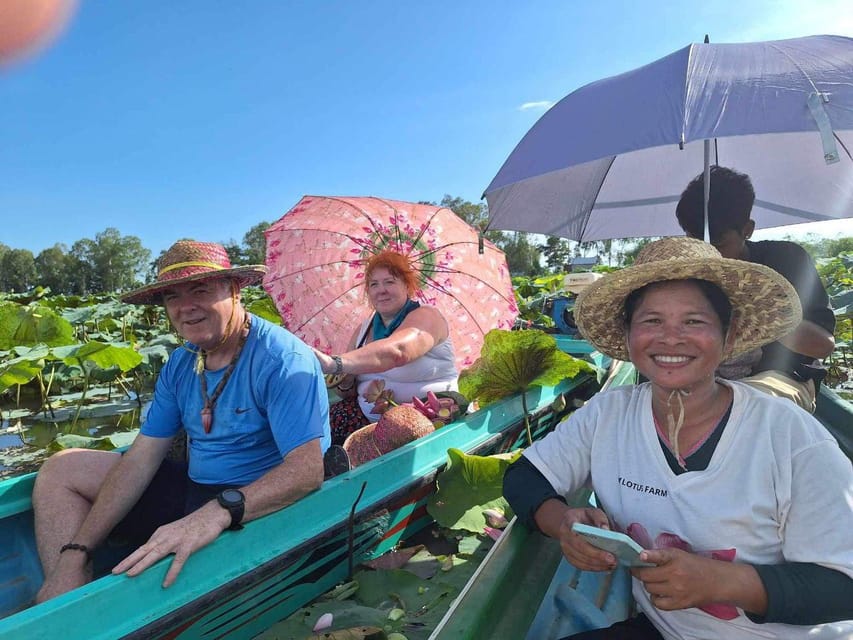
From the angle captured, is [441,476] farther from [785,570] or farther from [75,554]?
[785,570]

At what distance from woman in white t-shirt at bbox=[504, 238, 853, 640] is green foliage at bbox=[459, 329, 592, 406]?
152 cm

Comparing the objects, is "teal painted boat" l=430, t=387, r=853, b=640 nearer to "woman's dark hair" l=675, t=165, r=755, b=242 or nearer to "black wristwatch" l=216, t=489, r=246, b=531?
"black wristwatch" l=216, t=489, r=246, b=531

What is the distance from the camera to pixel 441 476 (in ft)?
8.77

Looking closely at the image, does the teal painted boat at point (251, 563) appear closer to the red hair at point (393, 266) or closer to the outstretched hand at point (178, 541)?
the outstretched hand at point (178, 541)

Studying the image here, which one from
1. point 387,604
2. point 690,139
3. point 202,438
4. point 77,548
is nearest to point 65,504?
point 77,548

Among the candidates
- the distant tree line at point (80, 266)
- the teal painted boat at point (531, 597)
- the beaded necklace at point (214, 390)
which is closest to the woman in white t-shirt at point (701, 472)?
the teal painted boat at point (531, 597)

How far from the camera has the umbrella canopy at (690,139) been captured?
65.6 inches

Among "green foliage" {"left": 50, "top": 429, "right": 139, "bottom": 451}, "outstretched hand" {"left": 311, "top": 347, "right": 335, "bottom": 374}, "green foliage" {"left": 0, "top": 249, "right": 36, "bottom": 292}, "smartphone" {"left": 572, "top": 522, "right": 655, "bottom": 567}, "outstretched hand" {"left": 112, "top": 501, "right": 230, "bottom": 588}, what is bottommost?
"green foliage" {"left": 50, "top": 429, "right": 139, "bottom": 451}

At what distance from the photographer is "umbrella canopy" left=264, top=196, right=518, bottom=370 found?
3.61 metres

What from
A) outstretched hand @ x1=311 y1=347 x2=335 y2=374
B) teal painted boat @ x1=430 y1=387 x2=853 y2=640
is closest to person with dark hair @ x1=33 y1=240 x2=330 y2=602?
outstretched hand @ x1=311 y1=347 x2=335 y2=374

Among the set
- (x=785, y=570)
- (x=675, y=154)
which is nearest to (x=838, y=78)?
(x=785, y=570)

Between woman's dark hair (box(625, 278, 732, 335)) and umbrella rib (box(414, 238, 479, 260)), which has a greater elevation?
umbrella rib (box(414, 238, 479, 260))

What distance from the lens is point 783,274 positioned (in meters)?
2.33

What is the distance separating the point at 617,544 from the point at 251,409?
1.40 meters
